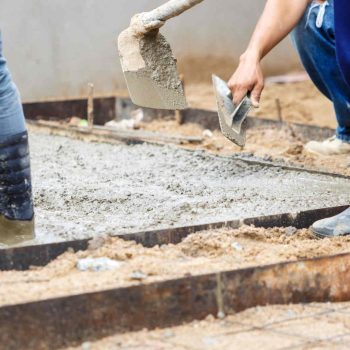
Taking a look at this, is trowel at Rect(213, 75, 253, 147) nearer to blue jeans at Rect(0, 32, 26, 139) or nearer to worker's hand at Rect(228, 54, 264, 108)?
worker's hand at Rect(228, 54, 264, 108)

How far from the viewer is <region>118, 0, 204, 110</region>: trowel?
3727mm

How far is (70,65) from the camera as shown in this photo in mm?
6645

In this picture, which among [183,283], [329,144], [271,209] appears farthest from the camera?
[329,144]

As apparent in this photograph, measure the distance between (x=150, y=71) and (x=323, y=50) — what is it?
1.10 m

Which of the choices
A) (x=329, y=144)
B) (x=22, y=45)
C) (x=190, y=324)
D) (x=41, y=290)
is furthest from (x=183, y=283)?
(x=22, y=45)

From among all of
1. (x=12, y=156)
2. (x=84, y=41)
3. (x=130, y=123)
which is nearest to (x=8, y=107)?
(x=12, y=156)

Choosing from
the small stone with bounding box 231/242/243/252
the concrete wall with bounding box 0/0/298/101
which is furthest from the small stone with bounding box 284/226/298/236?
the concrete wall with bounding box 0/0/298/101

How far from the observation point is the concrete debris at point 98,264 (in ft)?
9.03

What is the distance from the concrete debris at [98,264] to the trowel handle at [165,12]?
1.19 meters

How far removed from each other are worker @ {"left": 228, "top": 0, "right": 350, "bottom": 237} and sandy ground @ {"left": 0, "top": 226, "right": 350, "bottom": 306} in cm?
20

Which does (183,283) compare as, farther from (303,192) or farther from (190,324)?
(303,192)

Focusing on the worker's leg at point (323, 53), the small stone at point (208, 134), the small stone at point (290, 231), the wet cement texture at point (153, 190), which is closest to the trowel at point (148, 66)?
the wet cement texture at point (153, 190)

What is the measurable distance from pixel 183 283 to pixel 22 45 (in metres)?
4.24

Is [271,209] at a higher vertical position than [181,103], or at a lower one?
lower
